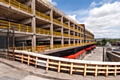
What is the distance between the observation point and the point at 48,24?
74.3ft

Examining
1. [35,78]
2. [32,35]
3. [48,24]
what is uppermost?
[48,24]

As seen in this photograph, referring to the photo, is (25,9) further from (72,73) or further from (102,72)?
(102,72)

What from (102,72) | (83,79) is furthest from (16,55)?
(102,72)

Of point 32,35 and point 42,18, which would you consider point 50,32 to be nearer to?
point 42,18

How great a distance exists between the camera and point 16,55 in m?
10.3

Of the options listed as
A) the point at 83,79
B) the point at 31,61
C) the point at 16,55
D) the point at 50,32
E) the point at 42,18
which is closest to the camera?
the point at 83,79

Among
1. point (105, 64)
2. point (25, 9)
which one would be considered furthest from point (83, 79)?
point (25, 9)

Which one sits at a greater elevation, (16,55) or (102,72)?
(16,55)

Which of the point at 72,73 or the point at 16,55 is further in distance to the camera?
the point at 16,55

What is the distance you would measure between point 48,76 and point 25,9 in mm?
12540

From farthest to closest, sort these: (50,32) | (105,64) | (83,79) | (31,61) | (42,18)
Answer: (50,32)
(42,18)
(31,61)
(105,64)
(83,79)

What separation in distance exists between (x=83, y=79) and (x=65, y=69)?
55.0 inches

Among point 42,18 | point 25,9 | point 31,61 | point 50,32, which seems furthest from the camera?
point 50,32

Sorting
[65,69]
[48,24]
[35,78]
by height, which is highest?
[48,24]
